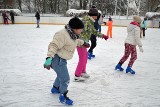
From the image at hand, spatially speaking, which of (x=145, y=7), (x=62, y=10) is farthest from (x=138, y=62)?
(x=145, y=7)

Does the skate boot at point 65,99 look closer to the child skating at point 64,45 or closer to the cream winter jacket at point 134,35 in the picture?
the child skating at point 64,45

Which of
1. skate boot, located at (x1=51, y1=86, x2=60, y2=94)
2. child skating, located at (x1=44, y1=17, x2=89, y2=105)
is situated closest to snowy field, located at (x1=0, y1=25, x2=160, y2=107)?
skate boot, located at (x1=51, y1=86, x2=60, y2=94)

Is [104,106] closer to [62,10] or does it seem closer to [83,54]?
[83,54]

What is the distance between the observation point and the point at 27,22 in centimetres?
2227

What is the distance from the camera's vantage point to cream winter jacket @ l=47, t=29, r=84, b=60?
2975 millimetres

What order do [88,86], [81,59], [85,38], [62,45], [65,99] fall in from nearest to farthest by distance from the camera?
[62,45], [65,99], [88,86], [81,59], [85,38]

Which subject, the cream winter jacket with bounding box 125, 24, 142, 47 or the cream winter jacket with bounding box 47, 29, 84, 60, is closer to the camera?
the cream winter jacket with bounding box 47, 29, 84, 60

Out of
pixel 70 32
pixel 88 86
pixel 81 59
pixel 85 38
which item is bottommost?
pixel 88 86

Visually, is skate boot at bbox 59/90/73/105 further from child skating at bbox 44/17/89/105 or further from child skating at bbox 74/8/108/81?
child skating at bbox 74/8/108/81

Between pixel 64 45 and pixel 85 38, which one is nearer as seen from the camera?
pixel 64 45

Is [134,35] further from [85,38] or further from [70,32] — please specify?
[70,32]

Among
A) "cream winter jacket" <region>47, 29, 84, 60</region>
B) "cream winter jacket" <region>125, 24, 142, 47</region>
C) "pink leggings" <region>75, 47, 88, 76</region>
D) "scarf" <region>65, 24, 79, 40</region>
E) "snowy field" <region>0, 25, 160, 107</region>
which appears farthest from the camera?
"cream winter jacket" <region>125, 24, 142, 47</region>

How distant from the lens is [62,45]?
307 cm

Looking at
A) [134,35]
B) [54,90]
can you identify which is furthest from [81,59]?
[134,35]
